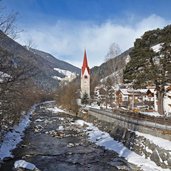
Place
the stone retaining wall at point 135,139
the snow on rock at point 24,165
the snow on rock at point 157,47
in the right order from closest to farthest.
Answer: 1. the stone retaining wall at point 135,139
2. the snow on rock at point 24,165
3. the snow on rock at point 157,47

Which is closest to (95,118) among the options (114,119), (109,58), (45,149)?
(114,119)

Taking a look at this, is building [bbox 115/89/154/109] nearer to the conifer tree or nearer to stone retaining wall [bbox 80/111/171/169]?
stone retaining wall [bbox 80/111/171/169]

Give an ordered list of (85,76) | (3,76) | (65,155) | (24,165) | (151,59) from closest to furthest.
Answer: (3,76) < (24,165) < (65,155) < (151,59) < (85,76)

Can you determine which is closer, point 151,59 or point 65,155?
point 65,155

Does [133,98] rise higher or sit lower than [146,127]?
higher

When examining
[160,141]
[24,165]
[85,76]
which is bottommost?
[24,165]

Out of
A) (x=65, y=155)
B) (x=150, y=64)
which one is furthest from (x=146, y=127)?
(x=150, y=64)

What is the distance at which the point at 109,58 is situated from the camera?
2120 inches

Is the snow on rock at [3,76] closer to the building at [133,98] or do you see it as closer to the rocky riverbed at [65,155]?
the rocky riverbed at [65,155]

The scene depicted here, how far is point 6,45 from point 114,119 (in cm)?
2263

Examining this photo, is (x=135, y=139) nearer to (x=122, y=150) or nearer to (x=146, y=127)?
(x=146, y=127)

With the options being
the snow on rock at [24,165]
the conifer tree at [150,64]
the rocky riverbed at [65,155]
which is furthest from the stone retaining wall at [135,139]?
the snow on rock at [24,165]

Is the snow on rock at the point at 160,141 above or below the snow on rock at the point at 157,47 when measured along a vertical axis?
below

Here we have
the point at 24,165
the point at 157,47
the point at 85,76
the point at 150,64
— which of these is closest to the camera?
the point at 24,165
